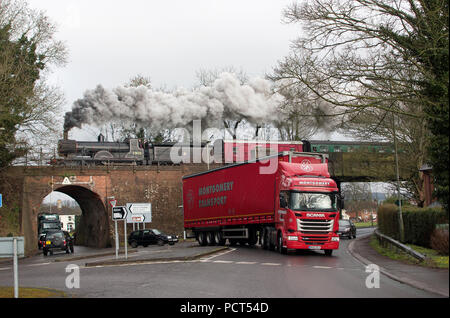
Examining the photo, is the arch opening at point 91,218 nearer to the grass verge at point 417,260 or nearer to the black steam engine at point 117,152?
the black steam engine at point 117,152

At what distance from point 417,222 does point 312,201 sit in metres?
6.84

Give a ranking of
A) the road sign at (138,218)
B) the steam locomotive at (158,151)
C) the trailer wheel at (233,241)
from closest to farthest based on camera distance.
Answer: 1. the road sign at (138,218)
2. the trailer wheel at (233,241)
3. the steam locomotive at (158,151)

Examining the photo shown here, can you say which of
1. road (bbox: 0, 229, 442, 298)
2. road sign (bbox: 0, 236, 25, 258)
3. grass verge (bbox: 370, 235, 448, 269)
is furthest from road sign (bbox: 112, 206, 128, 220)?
road sign (bbox: 0, 236, 25, 258)

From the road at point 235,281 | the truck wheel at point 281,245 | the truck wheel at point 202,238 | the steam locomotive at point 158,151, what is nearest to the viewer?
the road at point 235,281

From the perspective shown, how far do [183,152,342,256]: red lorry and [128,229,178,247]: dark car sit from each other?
12.4 m

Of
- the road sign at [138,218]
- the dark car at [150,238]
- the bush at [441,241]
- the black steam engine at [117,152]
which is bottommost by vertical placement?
the dark car at [150,238]

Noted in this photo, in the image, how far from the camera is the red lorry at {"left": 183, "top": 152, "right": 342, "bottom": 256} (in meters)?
21.6

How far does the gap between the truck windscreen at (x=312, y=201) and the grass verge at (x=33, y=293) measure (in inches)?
438

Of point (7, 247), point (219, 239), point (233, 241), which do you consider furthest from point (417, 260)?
point (219, 239)

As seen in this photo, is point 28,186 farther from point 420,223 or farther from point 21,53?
point 420,223

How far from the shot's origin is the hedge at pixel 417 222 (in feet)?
76.2

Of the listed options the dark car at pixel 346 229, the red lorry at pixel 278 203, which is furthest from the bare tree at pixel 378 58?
the dark car at pixel 346 229
